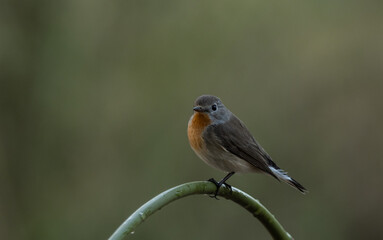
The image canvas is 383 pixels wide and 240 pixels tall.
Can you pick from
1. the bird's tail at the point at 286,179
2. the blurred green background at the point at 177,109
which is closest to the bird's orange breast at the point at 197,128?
the bird's tail at the point at 286,179

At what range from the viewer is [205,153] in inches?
151

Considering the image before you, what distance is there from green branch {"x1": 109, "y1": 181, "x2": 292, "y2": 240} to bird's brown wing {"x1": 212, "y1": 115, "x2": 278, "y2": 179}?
1.25 meters

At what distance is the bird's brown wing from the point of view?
3.92 m

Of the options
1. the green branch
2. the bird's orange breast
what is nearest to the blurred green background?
the bird's orange breast

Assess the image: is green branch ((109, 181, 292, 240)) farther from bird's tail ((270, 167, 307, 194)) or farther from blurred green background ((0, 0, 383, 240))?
blurred green background ((0, 0, 383, 240))

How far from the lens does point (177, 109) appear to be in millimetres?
6770

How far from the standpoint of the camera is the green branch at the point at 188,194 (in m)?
1.99

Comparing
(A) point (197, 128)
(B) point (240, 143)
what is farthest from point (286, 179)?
(A) point (197, 128)

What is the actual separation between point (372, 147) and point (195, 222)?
2205mm

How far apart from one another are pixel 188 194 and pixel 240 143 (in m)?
1.78

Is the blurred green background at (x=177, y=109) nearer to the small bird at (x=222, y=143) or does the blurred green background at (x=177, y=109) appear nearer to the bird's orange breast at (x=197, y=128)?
the small bird at (x=222, y=143)

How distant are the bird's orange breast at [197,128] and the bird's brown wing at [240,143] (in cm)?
8

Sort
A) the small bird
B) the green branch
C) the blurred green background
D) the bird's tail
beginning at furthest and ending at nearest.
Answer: the blurred green background → the small bird → the bird's tail → the green branch

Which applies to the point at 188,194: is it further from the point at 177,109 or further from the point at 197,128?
the point at 177,109
